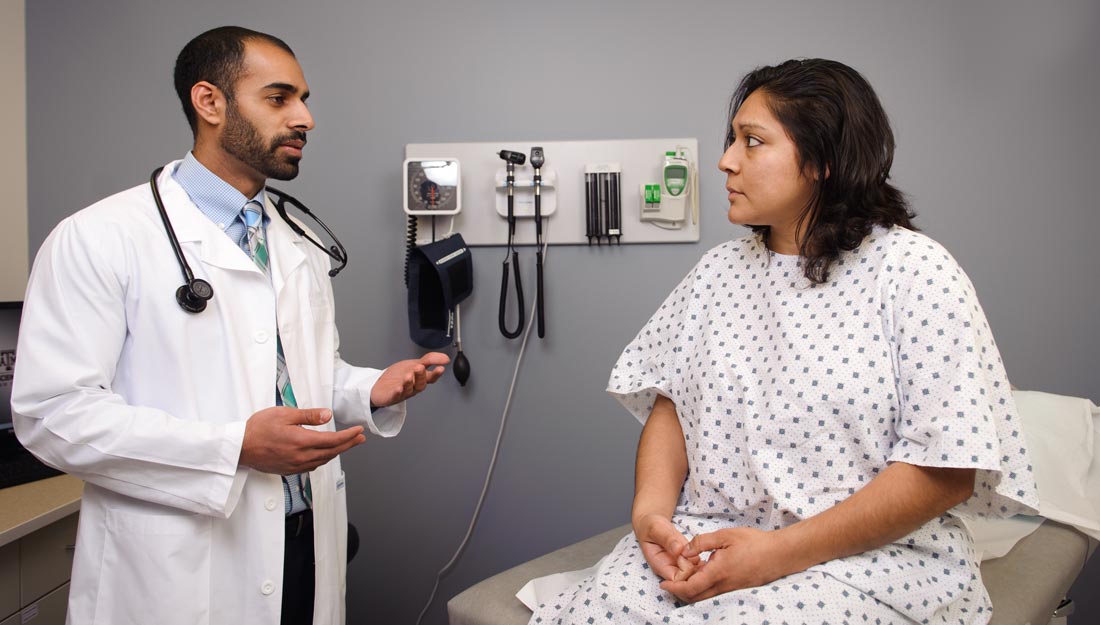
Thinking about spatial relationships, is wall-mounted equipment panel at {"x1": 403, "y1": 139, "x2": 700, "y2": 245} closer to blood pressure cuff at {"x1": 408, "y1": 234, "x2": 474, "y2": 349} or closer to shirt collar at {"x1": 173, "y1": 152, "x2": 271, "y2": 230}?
blood pressure cuff at {"x1": 408, "y1": 234, "x2": 474, "y2": 349}

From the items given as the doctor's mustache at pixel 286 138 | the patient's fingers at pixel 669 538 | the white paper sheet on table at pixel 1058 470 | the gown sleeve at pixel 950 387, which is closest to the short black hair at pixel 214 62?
the doctor's mustache at pixel 286 138

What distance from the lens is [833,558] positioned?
103 cm

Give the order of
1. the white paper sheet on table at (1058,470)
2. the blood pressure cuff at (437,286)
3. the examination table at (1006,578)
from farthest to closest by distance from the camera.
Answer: the blood pressure cuff at (437,286) < the white paper sheet on table at (1058,470) < the examination table at (1006,578)

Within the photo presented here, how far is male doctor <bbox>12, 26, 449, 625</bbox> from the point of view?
1031 millimetres

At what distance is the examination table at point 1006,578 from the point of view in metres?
1.21

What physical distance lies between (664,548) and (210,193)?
95cm

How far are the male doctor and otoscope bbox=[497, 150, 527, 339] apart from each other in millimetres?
689

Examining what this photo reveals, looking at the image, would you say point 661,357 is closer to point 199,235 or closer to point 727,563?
point 727,563

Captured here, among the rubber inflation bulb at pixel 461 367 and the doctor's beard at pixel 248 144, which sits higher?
the doctor's beard at pixel 248 144

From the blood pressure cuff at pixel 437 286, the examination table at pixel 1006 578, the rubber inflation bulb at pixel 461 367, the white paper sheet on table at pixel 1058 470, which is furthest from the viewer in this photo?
the rubber inflation bulb at pixel 461 367

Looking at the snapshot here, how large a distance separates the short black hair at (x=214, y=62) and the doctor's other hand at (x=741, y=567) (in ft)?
3.63

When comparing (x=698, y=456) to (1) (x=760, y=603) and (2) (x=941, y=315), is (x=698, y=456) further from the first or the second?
(2) (x=941, y=315)

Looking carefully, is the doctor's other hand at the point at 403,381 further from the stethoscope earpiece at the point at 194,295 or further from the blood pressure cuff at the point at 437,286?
the blood pressure cuff at the point at 437,286

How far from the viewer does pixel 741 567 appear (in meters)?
1.01
